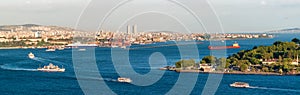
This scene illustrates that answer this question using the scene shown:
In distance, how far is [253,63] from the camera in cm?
1310

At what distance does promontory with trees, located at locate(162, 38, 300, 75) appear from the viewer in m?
11.9

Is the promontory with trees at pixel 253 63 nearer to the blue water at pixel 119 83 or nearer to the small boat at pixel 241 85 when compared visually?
the blue water at pixel 119 83

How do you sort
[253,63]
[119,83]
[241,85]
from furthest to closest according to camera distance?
[253,63]
[119,83]
[241,85]

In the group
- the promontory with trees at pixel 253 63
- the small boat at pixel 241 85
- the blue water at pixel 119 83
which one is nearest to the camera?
the blue water at pixel 119 83

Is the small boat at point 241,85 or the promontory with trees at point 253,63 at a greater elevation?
the promontory with trees at point 253,63

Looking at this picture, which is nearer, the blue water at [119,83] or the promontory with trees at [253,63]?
the blue water at [119,83]

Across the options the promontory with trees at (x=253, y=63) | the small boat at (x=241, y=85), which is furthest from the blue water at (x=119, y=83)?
the promontory with trees at (x=253, y=63)

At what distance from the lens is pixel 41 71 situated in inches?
500

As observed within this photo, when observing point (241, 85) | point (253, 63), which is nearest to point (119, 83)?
point (241, 85)

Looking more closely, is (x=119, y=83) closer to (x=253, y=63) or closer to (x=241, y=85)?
(x=241, y=85)


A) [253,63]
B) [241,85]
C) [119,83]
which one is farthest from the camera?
[253,63]

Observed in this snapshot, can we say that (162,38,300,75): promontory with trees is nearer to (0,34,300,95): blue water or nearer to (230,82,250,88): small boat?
(0,34,300,95): blue water

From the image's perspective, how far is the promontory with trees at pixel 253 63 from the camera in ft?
39.2

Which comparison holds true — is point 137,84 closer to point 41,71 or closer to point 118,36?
point 41,71
